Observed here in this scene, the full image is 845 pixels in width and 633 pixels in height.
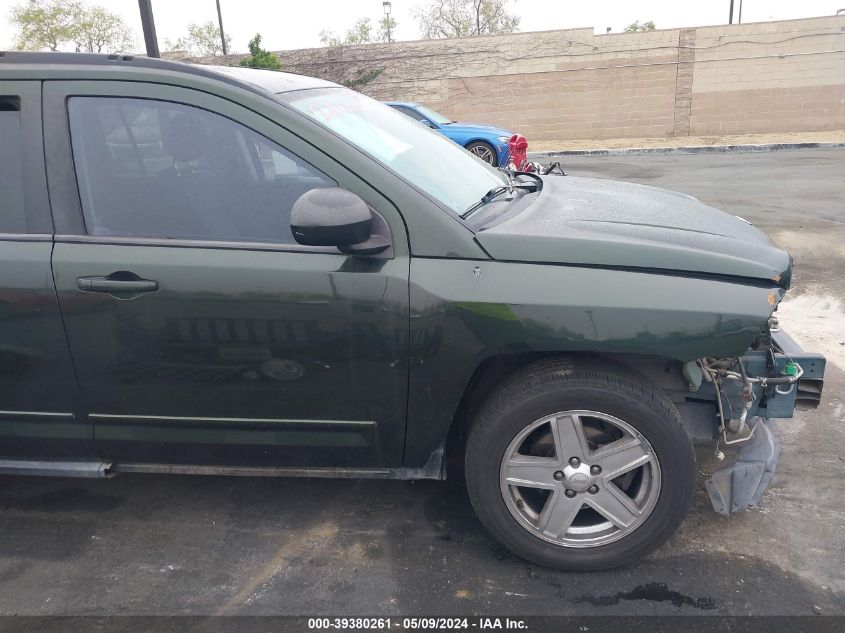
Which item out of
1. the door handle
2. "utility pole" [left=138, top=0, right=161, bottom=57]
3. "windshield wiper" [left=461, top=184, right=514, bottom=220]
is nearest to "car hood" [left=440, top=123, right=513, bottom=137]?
"utility pole" [left=138, top=0, right=161, bottom=57]

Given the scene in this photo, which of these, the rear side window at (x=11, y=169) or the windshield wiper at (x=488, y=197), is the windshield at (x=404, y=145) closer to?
the windshield wiper at (x=488, y=197)

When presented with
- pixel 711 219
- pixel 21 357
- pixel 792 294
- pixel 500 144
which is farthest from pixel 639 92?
pixel 21 357

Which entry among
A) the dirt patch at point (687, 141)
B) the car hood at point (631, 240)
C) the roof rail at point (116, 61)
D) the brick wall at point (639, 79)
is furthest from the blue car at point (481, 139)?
the brick wall at point (639, 79)

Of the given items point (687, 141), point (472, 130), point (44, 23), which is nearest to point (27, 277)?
point (472, 130)

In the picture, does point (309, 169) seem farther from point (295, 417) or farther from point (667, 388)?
point (667, 388)

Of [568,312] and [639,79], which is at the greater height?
[639,79]

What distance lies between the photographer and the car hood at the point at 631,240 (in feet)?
7.84

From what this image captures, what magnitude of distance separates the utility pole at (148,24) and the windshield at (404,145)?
4455 mm

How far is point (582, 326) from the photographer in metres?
2.31

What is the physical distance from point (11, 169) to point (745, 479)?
3.18 metres

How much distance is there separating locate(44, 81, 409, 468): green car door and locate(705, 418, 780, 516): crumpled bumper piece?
1.38 meters

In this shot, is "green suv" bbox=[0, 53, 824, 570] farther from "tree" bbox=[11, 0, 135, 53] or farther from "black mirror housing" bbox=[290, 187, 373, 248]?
"tree" bbox=[11, 0, 135, 53]

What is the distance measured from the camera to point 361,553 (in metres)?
2.73

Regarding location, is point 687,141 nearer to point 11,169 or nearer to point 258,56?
point 258,56
